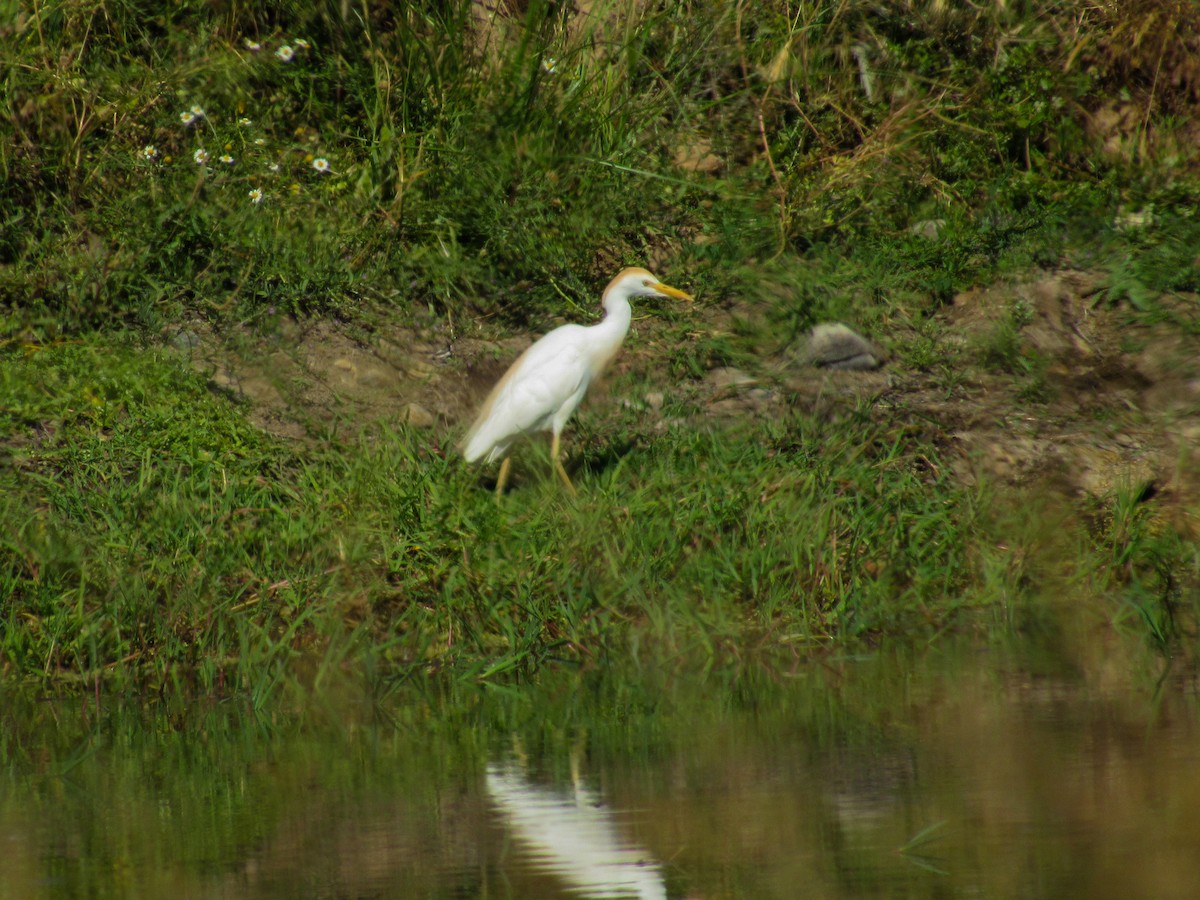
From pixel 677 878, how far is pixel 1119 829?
808mm

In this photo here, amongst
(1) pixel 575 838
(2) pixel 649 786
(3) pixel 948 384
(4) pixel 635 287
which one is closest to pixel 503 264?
(4) pixel 635 287

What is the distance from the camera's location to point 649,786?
10.5ft

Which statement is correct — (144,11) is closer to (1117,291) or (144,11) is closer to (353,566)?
(353,566)

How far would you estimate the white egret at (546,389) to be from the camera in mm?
5582

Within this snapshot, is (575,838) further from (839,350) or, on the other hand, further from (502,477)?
(839,350)

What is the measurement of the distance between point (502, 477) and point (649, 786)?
97.5 inches

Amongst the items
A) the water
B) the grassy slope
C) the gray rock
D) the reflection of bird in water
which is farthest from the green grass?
the reflection of bird in water

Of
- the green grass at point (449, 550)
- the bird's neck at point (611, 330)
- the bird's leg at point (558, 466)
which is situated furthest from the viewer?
the bird's neck at point (611, 330)

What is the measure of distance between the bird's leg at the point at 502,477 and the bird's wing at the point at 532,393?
61 mm

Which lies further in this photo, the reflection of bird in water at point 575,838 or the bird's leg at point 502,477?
the bird's leg at point 502,477

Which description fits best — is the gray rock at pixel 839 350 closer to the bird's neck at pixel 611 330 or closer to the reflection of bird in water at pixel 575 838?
the bird's neck at pixel 611 330

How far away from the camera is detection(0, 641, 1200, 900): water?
8.73 ft

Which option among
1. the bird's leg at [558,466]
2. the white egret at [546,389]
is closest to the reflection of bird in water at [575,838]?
the bird's leg at [558,466]

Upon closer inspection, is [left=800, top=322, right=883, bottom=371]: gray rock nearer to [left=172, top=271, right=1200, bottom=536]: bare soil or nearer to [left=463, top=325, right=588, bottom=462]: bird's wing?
[left=172, top=271, right=1200, bottom=536]: bare soil
